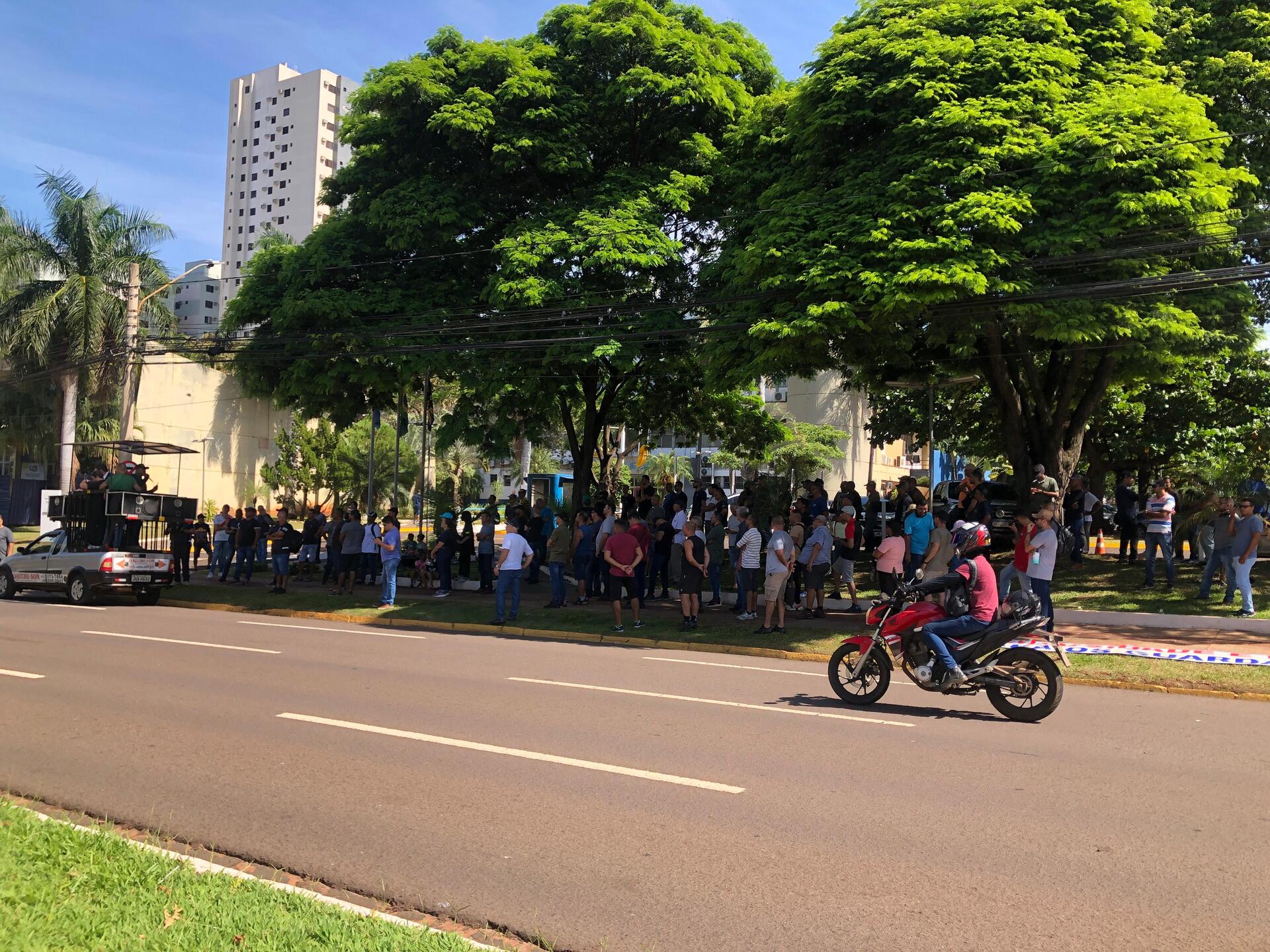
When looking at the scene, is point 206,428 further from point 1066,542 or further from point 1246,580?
point 1246,580

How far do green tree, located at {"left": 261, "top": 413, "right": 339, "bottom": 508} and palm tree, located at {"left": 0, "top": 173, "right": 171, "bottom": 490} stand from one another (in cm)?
1234

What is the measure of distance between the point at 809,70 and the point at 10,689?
14889 mm

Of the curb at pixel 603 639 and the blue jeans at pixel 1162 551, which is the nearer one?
the curb at pixel 603 639

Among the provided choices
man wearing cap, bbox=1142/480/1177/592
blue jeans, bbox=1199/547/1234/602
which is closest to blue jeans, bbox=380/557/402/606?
man wearing cap, bbox=1142/480/1177/592

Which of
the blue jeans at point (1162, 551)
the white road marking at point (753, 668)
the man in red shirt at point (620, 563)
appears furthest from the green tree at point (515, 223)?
the blue jeans at point (1162, 551)

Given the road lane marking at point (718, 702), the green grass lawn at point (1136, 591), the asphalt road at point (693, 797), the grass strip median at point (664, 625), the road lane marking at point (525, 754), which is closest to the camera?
the asphalt road at point (693, 797)

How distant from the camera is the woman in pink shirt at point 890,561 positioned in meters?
14.9

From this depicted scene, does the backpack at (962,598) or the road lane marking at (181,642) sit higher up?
the backpack at (962,598)

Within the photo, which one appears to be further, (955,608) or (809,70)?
(809,70)

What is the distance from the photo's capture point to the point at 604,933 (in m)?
4.32

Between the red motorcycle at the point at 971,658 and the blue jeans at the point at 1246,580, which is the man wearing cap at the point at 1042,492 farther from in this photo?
the red motorcycle at the point at 971,658

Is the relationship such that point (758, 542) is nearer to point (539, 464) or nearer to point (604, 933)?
point (604, 933)

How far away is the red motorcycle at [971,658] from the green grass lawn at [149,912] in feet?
20.0

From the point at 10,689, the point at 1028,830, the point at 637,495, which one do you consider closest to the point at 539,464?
the point at 637,495
